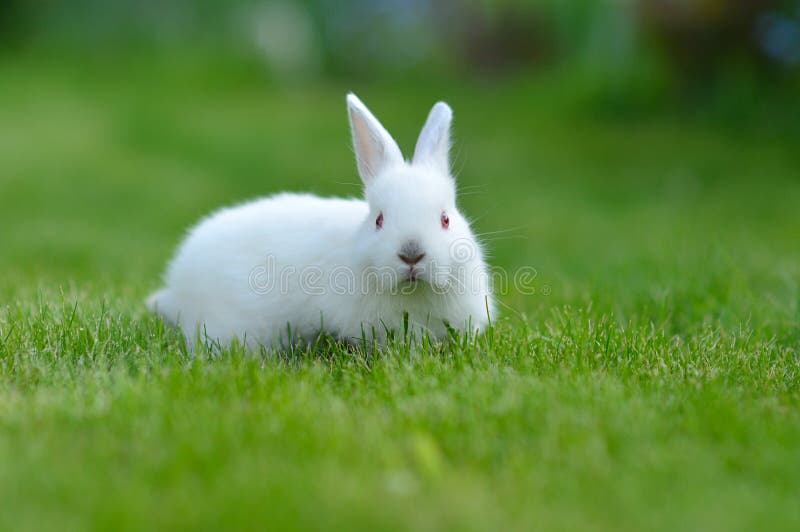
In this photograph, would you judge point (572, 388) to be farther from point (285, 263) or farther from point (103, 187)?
point (103, 187)

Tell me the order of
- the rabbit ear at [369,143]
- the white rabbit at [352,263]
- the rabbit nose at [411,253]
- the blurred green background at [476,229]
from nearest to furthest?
the blurred green background at [476,229], the rabbit nose at [411,253], the white rabbit at [352,263], the rabbit ear at [369,143]

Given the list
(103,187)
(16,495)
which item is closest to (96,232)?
(103,187)

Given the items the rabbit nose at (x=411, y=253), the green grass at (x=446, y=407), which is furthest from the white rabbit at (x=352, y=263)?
the green grass at (x=446, y=407)

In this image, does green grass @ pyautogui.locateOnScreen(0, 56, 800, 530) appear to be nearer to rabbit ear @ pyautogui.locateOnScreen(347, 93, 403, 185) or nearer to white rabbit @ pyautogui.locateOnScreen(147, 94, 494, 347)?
white rabbit @ pyautogui.locateOnScreen(147, 94, 494, 347)

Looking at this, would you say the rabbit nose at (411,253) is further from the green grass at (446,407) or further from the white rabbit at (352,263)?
the green grass at (446,407)

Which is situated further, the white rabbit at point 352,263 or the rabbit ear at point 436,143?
the rabbit ear at point 436,143

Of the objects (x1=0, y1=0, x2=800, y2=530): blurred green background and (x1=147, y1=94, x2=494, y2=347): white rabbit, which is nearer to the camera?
(x1=0, y1=0, x2=800, y2=530): blurred green background

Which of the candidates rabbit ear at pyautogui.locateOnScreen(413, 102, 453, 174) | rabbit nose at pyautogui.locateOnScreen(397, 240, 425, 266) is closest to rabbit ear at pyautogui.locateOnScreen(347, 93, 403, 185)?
rabbit ear at pyautogui.locateOnScreen(413, 102, 453, 174)

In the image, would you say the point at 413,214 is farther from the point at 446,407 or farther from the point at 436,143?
the point at 446,407
